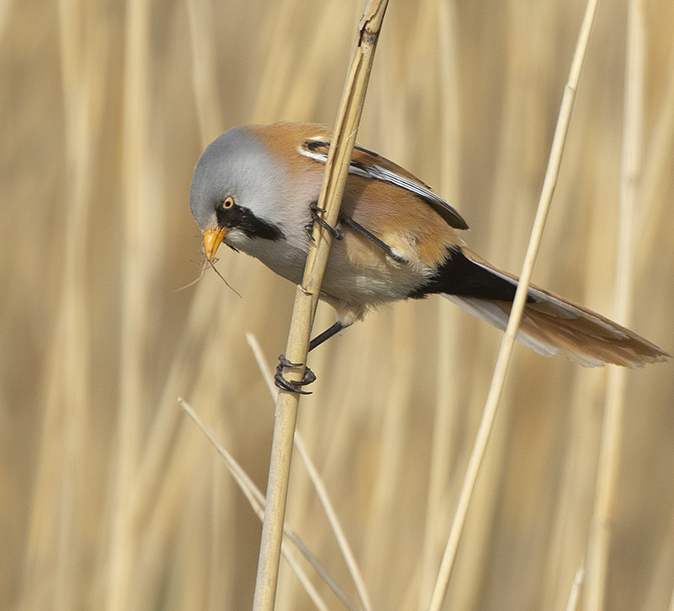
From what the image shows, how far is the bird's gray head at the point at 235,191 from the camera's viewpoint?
4.30 feet

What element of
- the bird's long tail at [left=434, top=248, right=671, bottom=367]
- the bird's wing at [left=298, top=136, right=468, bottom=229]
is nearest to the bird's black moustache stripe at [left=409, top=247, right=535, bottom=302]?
the bird's long tail at [left=434, top=248, right=671, bottom=367]

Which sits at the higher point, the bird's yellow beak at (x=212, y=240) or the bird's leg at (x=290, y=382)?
the bird's yellow beak at (x=212, y=240)

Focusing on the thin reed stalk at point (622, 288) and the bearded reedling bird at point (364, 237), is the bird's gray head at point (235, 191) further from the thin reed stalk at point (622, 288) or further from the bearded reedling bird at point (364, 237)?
the thin reed stalk at point (622, 288)

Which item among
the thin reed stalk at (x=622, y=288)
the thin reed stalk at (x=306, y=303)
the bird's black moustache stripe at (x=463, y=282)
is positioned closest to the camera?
the thin reed stalk at (x=306, y=303)

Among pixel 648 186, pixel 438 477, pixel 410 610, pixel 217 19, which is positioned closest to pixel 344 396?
pixel 438 477

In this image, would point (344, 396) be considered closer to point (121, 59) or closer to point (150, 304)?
point (150, 304)

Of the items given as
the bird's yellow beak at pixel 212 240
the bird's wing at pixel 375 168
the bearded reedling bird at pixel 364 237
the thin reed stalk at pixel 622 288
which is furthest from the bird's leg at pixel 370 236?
the thin reed stalk at pixel 622 288

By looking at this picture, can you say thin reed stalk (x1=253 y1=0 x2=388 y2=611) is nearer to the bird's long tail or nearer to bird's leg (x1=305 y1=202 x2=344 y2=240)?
bird's leg (x1=305 y1=202 x2=344 y2=240)

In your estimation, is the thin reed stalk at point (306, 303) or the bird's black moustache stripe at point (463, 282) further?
the bird's black moustache stripe at point (463, 282)

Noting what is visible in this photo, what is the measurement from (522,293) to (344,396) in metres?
0.95

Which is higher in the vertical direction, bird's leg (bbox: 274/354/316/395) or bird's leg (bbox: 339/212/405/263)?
bird's leg (bbox: 339/212/405/263)

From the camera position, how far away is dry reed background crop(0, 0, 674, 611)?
174 centimetres

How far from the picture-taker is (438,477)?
1681 millimetres

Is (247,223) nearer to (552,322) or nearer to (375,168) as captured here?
(375,168)
